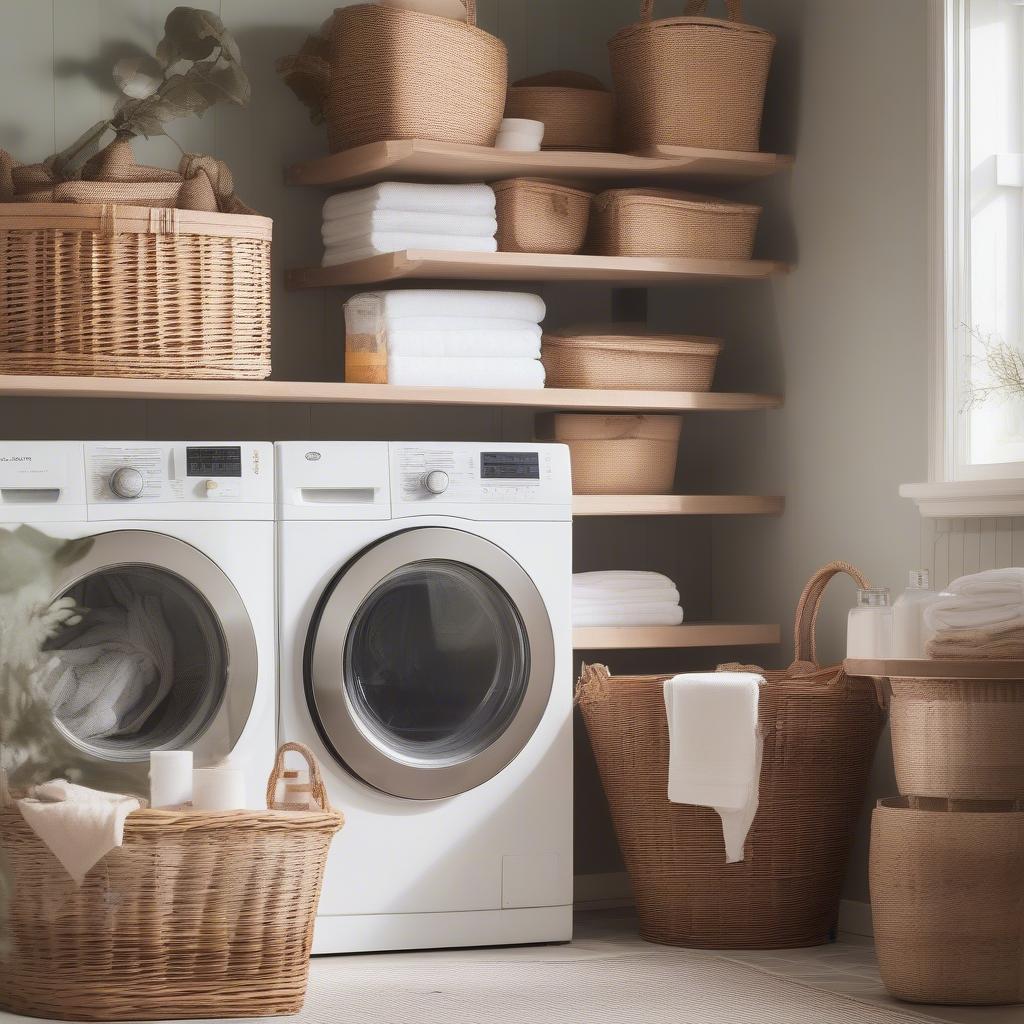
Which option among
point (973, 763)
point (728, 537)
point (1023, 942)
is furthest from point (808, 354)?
point (1023, 942)

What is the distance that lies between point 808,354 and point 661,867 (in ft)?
3.93

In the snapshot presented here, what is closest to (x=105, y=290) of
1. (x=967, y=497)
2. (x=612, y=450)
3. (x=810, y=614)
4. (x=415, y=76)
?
(x=415, y=76)

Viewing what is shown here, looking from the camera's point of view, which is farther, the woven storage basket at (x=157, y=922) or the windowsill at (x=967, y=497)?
the windowsill at (x=967, y=497)

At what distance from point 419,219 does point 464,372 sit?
34 cm

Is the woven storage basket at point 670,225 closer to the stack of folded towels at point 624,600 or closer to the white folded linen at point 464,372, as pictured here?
the white folded linen at point 464,372

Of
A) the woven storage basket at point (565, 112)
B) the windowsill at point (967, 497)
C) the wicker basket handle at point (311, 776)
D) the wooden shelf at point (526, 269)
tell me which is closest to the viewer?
the wicker basket handle at point (311, 776)

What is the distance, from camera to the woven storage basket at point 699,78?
11.4ft

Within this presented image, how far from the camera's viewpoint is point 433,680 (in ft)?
10.0

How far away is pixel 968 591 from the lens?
262cm

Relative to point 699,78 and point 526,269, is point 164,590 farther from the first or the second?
point 699,78

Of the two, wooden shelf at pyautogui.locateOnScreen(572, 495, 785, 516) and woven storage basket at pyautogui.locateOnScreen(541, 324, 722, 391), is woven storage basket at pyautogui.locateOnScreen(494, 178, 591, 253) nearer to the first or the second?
woven storage basket at pyautogui.locateOnScreen(541, 324, 722, 391)

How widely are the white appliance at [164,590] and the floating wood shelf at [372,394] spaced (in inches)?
6.1

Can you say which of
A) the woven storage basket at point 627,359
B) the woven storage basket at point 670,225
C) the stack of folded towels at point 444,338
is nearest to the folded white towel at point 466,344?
the stack of folded towels at point 444,338

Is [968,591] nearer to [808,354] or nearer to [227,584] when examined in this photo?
[808,354]
